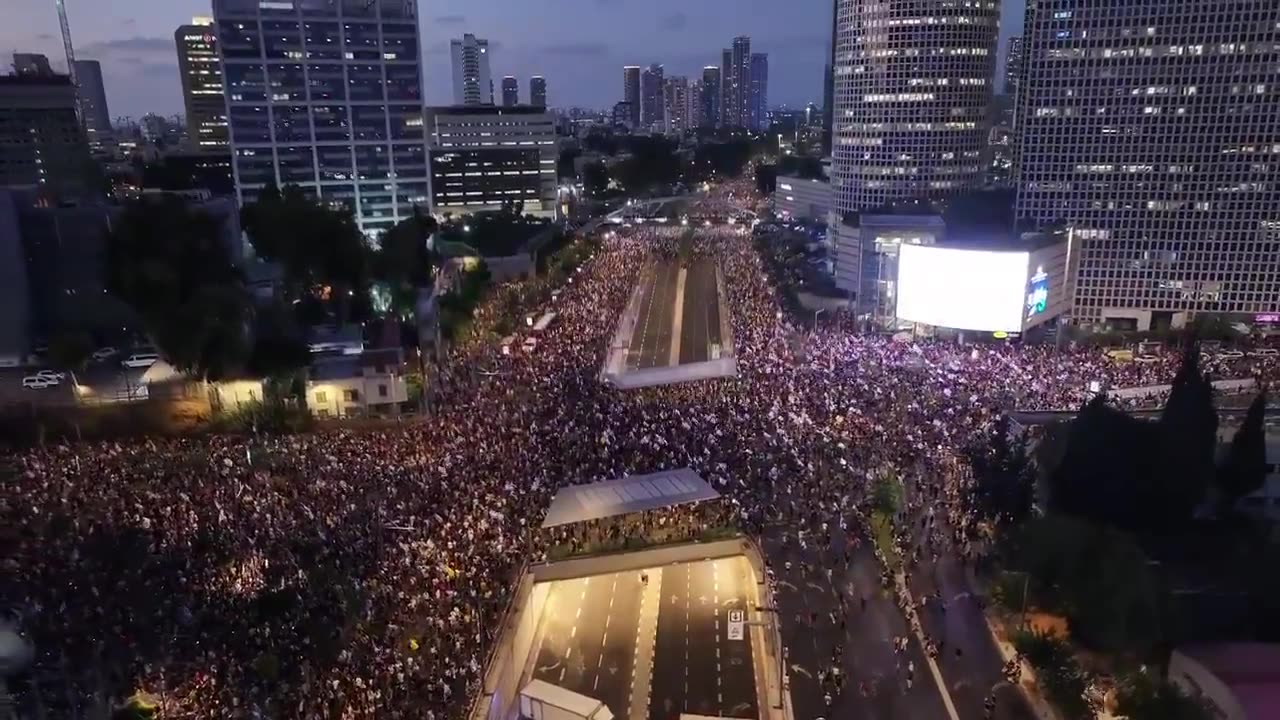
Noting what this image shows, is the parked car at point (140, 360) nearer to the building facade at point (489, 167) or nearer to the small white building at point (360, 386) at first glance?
the small white building at point (360, 386)

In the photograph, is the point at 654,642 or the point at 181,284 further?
the point at 181,284

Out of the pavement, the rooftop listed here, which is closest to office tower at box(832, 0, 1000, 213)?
the rooftop

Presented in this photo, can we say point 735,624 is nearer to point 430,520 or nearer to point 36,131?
point 430,520

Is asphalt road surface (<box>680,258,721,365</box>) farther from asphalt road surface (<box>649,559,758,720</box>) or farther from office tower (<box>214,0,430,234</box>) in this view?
office tower (<box>214,0,430,234</box>)

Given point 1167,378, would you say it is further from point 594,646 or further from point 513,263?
point 513,263

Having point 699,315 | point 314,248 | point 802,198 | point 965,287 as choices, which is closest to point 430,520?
point 314,248

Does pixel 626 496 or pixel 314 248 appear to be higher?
pixel 314 248
